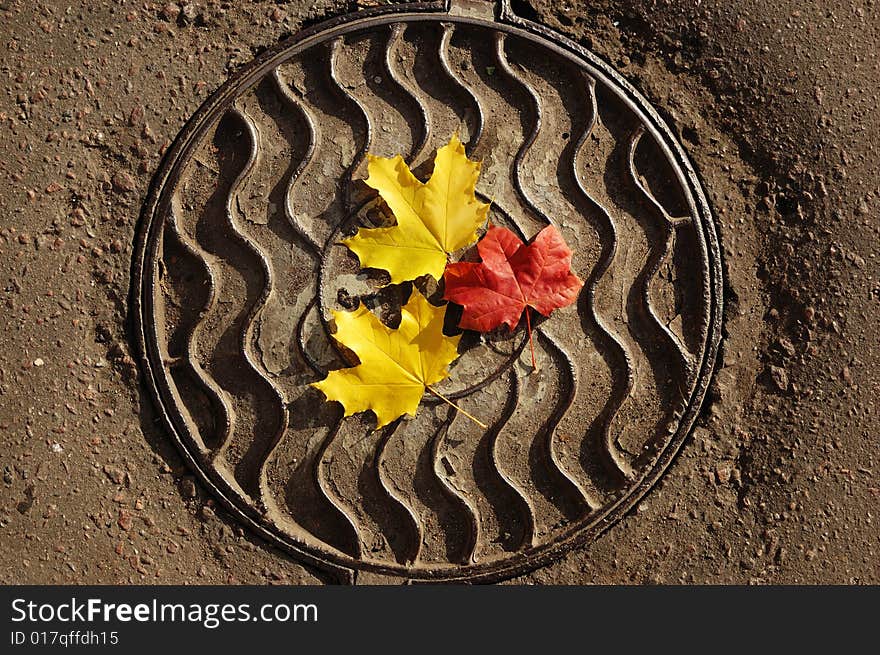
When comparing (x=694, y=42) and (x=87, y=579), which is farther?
(x=694, y=42)

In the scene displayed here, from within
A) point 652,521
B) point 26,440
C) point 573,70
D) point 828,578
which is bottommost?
point 828,578

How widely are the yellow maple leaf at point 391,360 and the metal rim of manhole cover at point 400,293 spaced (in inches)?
3.7

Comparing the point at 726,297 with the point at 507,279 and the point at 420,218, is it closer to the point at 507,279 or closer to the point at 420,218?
the point at 507,279

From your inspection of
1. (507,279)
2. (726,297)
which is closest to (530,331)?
(507,279)

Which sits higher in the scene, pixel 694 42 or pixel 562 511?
pixel 694 42

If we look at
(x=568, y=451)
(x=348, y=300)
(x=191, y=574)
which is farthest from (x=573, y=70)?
(x=191, y=574)

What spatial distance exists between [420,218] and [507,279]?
318 millimetres

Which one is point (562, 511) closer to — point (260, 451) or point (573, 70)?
point (260, 451)

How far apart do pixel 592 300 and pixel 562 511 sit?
68 cm

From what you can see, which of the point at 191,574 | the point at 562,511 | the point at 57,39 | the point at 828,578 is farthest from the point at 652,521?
the point at 57,39

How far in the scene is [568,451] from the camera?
2.49 metres

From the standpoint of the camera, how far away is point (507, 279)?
7.77 ft

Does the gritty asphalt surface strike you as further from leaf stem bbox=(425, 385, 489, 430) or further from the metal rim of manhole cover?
leaf stem bbox=(425, 385, 489, 430)

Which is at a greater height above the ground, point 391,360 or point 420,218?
point 420,218
